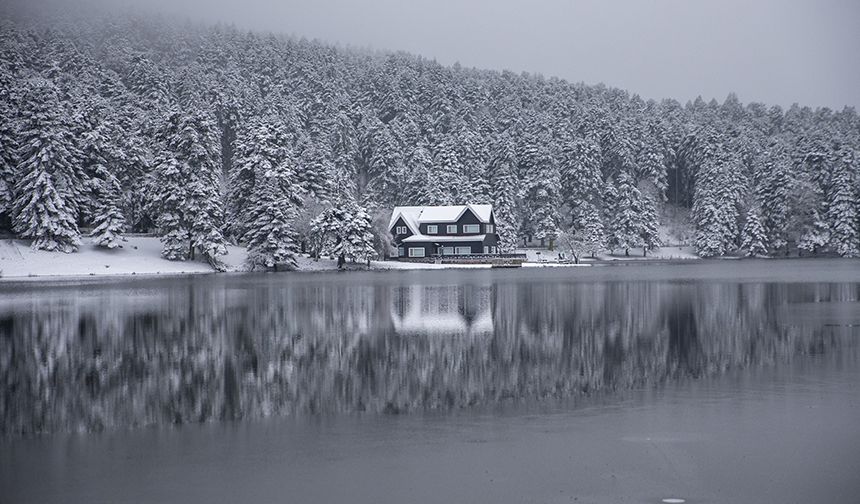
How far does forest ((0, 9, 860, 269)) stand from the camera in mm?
73812

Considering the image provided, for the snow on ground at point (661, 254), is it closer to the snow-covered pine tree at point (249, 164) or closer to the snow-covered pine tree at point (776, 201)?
the snow-covered pine tree at point (776, 201)

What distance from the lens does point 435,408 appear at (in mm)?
13922

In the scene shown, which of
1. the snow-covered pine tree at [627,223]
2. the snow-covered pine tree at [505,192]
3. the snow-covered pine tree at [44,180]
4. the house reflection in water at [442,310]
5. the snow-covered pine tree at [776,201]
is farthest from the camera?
the snow-covered pine tree at [776,201]

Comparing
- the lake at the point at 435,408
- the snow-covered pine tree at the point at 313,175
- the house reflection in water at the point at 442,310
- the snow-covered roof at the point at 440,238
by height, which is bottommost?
the lake at the point at 435,408

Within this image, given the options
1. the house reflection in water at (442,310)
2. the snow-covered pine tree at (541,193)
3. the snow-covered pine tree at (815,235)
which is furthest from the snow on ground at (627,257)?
the house reflection in water at (442,310)

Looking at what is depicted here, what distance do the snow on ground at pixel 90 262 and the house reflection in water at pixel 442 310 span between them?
3155 centimetres

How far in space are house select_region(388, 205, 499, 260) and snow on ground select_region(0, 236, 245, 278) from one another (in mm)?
25421

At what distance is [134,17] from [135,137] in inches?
5178

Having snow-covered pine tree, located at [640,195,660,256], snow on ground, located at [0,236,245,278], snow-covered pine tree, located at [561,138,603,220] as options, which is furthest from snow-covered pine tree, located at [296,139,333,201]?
snow-covered pine tree, located at [640,195,660,256]

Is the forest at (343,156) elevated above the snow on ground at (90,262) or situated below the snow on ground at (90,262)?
above

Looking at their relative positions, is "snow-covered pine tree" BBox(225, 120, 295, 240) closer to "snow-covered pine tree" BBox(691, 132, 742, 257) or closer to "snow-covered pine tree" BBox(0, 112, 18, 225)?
"snow-covered pine tree" BBox(0, 112, 18, 225)

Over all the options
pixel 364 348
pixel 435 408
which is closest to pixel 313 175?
pixel 364 348

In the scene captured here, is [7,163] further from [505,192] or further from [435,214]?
[505,192]

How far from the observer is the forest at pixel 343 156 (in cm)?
7381
